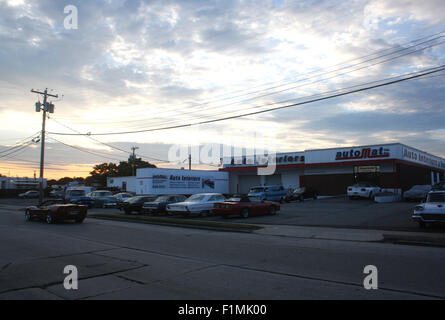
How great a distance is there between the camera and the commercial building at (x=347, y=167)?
116 ft

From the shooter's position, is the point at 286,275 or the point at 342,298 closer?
the point at 342,298

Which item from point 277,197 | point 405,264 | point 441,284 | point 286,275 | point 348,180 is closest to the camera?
point 441,284

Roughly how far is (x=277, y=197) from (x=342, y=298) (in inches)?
1063

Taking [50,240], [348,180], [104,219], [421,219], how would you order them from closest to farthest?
[50,240] → [421,219] → [104,219] → [348,180]

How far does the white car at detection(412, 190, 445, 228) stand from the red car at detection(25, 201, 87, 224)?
16.3 m

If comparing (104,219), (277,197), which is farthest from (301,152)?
(104,219)

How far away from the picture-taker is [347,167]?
38594 millimetres

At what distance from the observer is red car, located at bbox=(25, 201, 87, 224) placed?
18.6 meters

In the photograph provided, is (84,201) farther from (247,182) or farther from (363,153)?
(363,153)

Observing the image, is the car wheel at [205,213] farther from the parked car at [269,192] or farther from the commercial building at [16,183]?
the commercial building at [16,183]

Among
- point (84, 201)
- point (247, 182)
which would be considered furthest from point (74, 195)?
point (247, 182)

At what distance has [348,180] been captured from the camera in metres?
38.4

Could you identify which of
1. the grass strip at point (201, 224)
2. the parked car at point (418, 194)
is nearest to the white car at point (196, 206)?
the grass strip at point (201, 224)

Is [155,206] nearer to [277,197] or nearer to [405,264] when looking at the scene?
[277,197]
